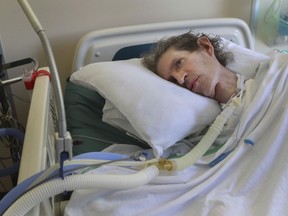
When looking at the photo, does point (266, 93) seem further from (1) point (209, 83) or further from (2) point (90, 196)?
(2) point (90, 196)

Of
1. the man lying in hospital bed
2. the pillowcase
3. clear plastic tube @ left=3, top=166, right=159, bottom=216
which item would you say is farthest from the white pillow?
clear plastic tube @ left=3, top=166, right=159, bottom=216

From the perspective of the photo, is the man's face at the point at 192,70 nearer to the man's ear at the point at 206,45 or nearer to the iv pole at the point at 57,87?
the man's ear at the point at 206,45

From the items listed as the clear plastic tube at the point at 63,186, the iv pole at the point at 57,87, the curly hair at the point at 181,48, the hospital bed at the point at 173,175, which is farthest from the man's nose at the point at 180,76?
the iv pole at the point at 57,87

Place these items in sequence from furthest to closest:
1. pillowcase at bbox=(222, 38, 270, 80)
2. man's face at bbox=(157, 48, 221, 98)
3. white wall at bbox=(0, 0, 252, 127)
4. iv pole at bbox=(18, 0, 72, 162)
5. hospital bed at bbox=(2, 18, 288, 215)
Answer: white wall at bbox=(0, 0, 252, 127) < pillowcase at bbox=(222, 38, 270, 80) < man's face at bbox=(157, 48, 221, 98) < hospital bed at bbox=(2, 18, 288, 215) < iv pole at bbox=(18, 0, 72, 162)

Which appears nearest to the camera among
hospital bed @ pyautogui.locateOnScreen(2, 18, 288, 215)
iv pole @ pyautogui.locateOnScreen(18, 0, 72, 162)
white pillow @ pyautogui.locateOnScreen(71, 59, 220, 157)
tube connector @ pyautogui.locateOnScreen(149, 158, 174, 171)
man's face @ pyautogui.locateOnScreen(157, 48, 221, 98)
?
iv pole @ pyautogui.locateOnScreen(18, 0, 72, 162)

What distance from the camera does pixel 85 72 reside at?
1.52 meters

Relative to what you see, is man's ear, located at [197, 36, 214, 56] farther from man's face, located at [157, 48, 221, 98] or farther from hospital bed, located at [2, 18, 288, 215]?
hospital bed, located at [2, 18, 288, 215]

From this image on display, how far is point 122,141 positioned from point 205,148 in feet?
1.27

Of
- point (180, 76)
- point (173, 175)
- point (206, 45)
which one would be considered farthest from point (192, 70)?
point (173, 175)

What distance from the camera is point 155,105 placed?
1.28 meters

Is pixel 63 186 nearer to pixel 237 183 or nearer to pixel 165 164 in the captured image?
pixel 165 164

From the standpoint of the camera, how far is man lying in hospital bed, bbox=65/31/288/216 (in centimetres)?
101

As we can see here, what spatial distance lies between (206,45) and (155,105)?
0.39 m

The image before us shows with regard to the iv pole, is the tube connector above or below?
below
